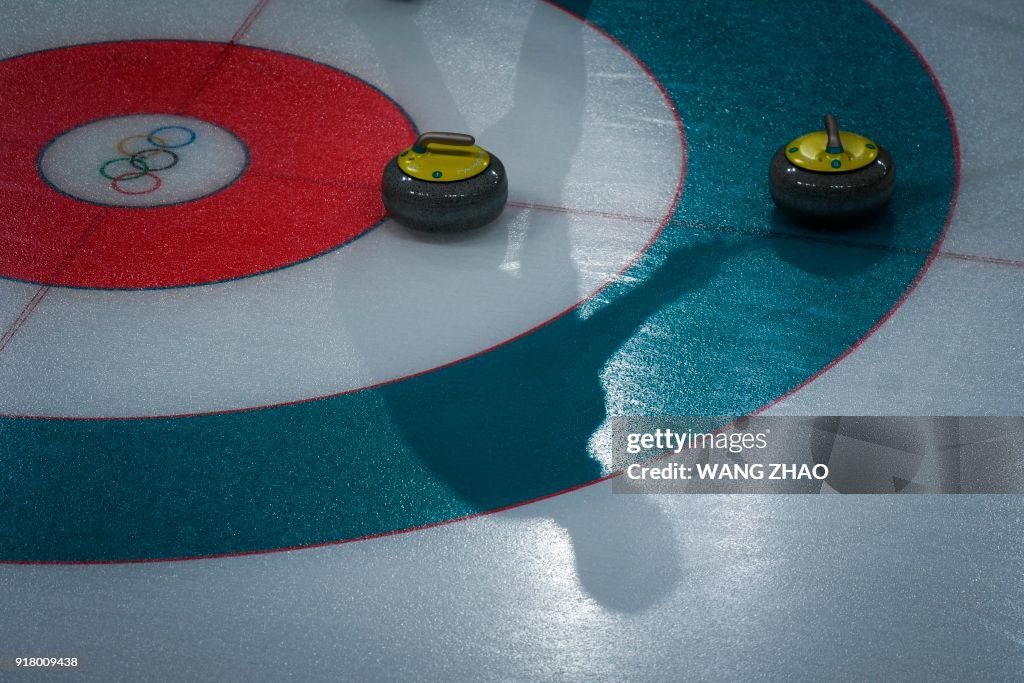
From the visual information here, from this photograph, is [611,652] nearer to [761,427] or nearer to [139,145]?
[761,427]

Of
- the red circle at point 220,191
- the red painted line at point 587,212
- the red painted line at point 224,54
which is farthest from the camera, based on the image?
the red painted line at point 224,54

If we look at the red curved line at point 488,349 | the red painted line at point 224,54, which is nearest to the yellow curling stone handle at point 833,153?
the red curved line at point 488,349

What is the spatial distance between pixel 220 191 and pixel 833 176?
2.50 m

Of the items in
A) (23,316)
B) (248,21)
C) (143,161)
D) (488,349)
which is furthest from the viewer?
(248,21)

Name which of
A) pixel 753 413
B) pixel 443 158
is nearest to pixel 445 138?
pixel 443 158

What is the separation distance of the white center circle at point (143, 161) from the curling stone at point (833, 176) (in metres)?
2.30

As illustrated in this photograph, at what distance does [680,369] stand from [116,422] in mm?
1895

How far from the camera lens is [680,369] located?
4.16 meters

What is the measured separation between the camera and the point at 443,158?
15.5ft

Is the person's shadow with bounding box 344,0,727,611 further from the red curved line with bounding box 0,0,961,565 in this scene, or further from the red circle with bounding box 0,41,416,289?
the red circle with bounding box 0,41,416,289

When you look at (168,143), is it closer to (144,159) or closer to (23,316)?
(144,159)

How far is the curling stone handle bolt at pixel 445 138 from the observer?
4.68 meters

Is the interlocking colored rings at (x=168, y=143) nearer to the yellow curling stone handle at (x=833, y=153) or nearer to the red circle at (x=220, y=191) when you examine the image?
the red circle at (x=220, y=191)

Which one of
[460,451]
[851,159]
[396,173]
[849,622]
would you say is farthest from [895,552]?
[396,173]
